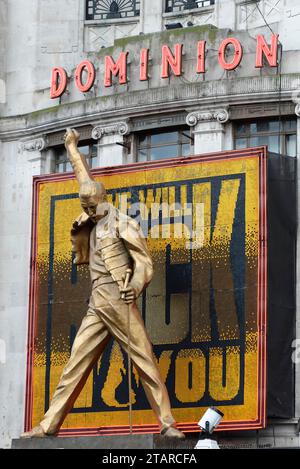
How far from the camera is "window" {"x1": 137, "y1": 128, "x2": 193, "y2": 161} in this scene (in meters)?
36.4

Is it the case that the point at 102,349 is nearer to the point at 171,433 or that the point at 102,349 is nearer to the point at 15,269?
the point at 171,433

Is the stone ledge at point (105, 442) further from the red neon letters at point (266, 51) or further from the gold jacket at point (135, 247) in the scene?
the red neon letters at point (266, 51)

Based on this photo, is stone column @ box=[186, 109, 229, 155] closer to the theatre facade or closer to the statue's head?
the theatre facade

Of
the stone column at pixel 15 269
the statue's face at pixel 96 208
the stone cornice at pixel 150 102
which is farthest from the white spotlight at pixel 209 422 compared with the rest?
the stone cornice at pixel 150 102

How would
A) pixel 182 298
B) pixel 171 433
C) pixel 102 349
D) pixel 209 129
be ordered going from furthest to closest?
pixel 209 129
pixel 182 298
pixel 102 349
pixel 171 433

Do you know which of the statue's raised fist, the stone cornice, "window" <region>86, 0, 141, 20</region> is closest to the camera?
the statue's raised fist

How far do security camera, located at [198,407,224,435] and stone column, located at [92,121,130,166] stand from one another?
664 cm

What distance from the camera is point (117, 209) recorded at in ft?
110

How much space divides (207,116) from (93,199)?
3.98 metres

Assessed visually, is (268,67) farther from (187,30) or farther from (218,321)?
(218,321)

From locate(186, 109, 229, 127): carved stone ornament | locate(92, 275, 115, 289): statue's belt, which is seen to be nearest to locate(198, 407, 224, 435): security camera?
locate(92, 275, 115, 289): statue's belt

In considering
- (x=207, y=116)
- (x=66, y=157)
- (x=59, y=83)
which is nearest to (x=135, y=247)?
(x=207, y=116)

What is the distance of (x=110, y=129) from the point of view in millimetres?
36906
